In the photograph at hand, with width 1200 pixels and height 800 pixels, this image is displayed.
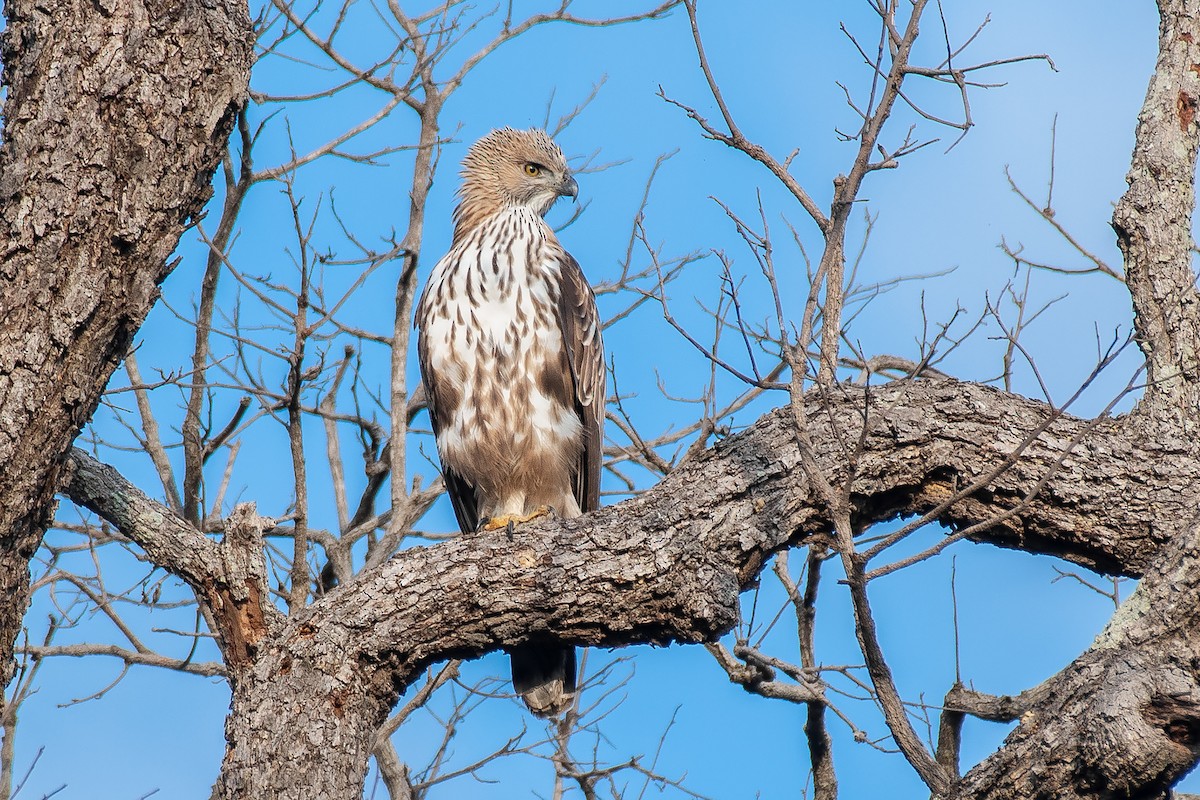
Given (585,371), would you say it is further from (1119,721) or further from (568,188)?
(1119,721)

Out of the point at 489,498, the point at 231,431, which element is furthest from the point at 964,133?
the point at 231,431

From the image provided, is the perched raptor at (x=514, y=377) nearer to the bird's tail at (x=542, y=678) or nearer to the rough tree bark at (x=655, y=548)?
the bird's tail at (x=542, y=678)

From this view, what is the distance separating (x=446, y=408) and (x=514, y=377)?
37cm

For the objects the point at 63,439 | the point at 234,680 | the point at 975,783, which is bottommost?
the point at 975,783

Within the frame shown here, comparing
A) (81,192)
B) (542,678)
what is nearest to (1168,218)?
(542,678)

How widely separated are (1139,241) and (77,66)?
4.05 m

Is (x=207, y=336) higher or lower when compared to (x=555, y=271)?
higher

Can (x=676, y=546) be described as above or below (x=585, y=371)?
below

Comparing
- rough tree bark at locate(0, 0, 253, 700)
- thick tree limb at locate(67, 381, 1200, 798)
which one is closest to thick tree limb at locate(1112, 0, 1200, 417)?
thick tree limb at locate(67, 381, 1200, 798)

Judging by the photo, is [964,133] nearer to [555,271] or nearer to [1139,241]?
[1139,241]

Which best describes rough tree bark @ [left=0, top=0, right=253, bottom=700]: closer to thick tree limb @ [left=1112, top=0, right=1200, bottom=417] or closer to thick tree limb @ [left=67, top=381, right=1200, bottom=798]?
thick tree limb @ [left=67, top=381, right=1200, bottom=798]

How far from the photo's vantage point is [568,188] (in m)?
6.21

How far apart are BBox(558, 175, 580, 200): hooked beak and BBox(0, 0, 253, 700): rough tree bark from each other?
8.98ft

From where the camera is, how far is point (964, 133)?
3650 mm
